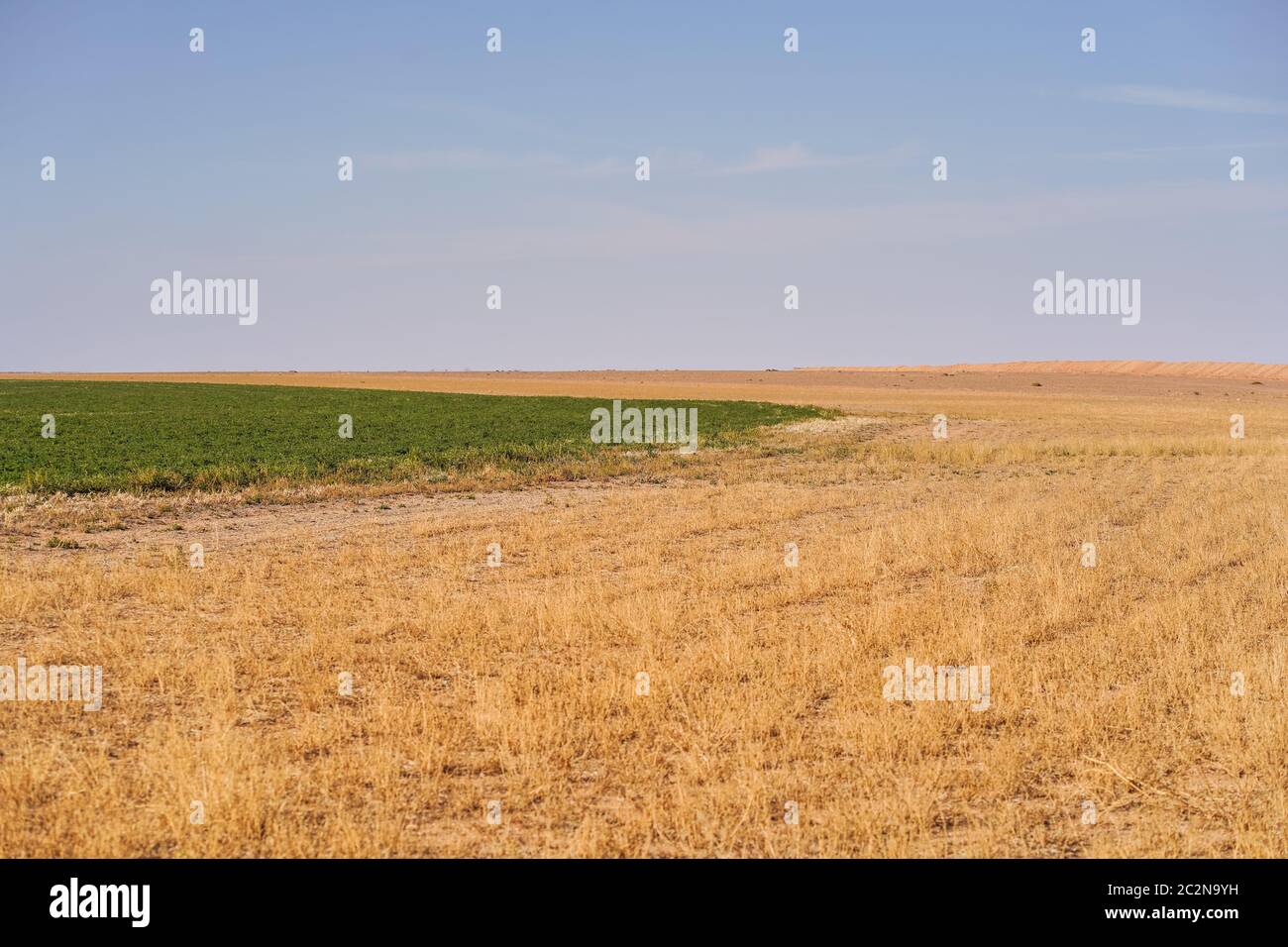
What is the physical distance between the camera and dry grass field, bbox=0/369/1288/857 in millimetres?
6941

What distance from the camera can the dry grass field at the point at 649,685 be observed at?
694 cm

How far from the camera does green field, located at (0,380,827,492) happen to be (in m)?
29.6

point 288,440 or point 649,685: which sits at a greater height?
point 288,440

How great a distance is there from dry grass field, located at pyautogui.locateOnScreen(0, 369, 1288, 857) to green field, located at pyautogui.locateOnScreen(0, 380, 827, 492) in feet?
24.3

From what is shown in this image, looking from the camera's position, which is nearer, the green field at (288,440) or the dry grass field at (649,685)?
the dry grass field at (649,685)

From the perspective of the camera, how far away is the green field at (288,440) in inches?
1166

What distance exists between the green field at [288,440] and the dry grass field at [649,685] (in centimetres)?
740

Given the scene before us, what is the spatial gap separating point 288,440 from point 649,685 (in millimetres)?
36455

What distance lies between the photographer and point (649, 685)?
9891 mm

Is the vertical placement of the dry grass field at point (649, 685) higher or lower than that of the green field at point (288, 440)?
lower

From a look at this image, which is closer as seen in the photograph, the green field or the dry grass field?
the dry grass field

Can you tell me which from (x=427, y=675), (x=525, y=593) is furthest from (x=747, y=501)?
(x=427, y=675)

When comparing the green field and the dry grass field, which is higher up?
the green field
